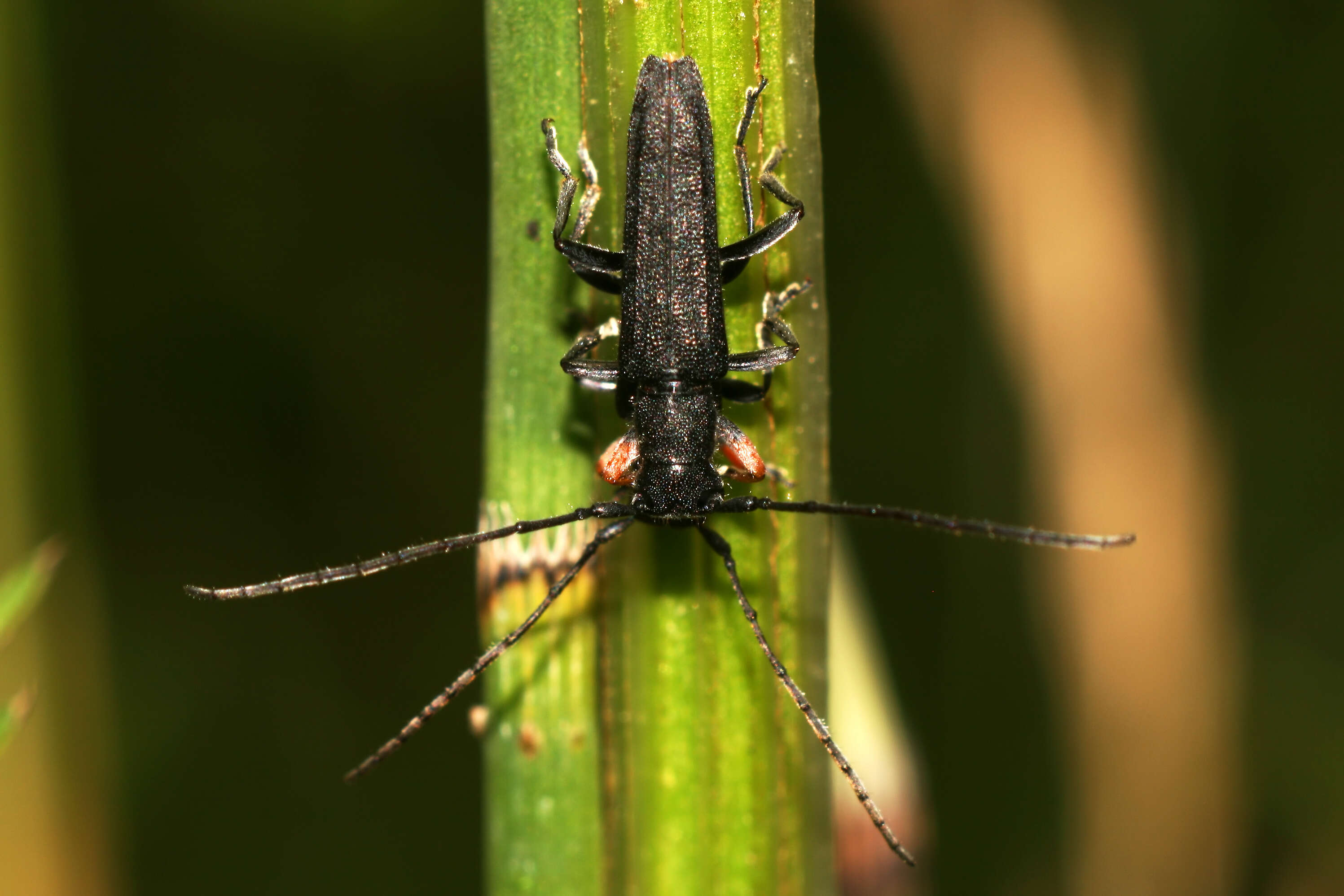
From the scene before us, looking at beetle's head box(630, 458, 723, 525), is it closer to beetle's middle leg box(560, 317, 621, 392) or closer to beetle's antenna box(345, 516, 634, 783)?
beetle's antenna box(345, 516, 634, 783)

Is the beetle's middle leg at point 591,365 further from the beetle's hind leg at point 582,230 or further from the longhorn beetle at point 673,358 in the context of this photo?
the beetle's hind leg at point 582,230

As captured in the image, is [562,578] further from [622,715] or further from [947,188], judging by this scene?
[947,188]

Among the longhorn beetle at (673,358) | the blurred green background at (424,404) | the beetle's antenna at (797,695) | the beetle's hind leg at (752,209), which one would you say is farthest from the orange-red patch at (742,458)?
the blurred green background at (424,404)

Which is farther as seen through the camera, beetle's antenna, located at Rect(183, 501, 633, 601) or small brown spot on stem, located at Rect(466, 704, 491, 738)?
small brown spot on stem, located at Rect(466, 704, 491, 738)

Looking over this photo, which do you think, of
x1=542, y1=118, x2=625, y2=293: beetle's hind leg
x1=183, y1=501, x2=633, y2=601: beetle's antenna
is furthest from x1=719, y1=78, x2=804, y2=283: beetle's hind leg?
x1=183, y1=501, x2=633, y2=601: beetle's antenna

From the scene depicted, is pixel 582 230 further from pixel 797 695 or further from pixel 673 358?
pixel 797 695

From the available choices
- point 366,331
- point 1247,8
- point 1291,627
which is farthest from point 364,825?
point 1247,8

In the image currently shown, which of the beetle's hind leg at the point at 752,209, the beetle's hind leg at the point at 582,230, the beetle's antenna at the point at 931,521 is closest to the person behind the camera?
the beetle's antenna at the point at 931,521

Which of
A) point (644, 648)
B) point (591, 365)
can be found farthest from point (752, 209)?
point (644, 648)
